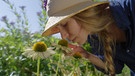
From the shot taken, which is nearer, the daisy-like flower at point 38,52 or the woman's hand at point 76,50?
the daisy-like flower at point 38,52

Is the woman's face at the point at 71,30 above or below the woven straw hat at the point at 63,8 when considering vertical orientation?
below

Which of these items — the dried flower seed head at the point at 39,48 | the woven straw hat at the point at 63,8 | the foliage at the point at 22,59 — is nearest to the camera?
the woven straw hat at the point at 63,8

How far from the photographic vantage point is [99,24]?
1405 mm

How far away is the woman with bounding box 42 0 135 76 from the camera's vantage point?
1.33 metres

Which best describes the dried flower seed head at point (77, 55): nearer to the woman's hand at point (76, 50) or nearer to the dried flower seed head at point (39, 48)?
the woman's hand at point (76, 50)

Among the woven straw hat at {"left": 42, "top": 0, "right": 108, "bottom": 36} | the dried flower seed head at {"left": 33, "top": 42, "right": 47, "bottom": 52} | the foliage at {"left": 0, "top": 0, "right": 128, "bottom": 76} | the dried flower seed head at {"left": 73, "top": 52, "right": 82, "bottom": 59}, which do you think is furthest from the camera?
the foliage at {"left": 0, "top": 0, "right": 128, "bottom": 76}

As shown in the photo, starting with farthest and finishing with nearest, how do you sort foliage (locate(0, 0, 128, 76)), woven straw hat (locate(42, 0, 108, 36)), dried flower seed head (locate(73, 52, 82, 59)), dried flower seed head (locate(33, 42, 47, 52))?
foliage (locate(0, 0, 128, 76)) < dried flower seed head (locate(73, 52, 82, 59)) < dried flower seed head (locate(33, 42, 47, 52)) < woven straw hat (locate(42, 0, 108, 36))

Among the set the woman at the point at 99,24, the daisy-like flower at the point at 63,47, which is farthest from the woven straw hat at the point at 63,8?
the daisy-like flower at the point at 63,47

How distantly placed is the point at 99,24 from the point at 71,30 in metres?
0.12

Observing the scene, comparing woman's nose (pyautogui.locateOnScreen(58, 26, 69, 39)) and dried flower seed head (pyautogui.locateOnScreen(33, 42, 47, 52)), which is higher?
woman's nose (pyautogui.locateOnScreen(58, 26, 69, 39))

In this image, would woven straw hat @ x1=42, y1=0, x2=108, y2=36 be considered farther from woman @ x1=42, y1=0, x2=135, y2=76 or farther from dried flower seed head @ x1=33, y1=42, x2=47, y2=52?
dried flower seed head @ x1=33, y1=42, x2=47, y2=52

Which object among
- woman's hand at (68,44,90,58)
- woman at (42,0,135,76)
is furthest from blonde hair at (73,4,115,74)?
woman's hand at (68,44,90,58)

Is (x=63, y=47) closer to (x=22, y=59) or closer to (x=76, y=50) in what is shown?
(x=76, y=50)

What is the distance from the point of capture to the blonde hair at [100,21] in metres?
1.37
